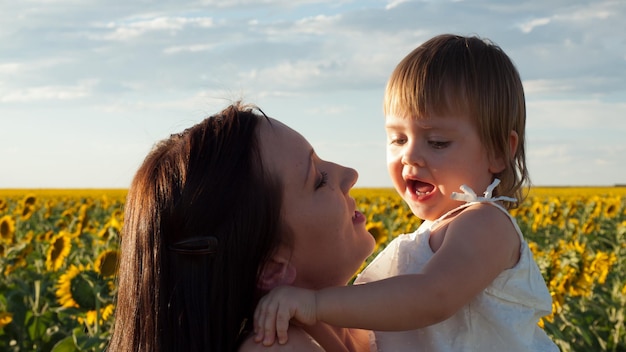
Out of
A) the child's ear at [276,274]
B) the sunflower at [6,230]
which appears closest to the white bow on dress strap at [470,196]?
the child's ear at [276,274]

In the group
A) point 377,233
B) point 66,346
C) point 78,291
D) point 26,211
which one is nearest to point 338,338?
point 66,346

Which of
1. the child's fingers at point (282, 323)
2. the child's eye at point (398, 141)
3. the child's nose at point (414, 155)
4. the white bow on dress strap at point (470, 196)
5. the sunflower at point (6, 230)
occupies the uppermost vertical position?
the child's eye at point (398, 141)

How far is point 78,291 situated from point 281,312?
290 centimetres

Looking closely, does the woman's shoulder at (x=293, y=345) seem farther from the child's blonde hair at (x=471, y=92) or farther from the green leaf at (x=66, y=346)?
the green leaf at (x=66, y=346)

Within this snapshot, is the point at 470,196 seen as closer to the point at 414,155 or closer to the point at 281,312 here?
the point at 414,155

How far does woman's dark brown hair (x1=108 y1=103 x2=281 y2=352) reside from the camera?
1.97 meters

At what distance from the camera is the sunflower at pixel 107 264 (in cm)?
457

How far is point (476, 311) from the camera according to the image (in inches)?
92.0

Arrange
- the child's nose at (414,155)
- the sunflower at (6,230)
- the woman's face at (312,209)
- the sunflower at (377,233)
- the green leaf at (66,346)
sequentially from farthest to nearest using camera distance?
the sunflower at (6,230), the sunflower at (377,233), the green leaf at (66,346), the child's nose at (414,155), the woman's face at (312,209)

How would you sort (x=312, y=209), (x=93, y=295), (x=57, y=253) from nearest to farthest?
(x=312, y=209) → (x=93, y=295) → (x=57, y=253)

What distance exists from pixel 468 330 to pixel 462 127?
51 centimetres

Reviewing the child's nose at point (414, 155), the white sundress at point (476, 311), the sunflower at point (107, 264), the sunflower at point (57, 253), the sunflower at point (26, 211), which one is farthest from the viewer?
the sunflower at point (26, 211)

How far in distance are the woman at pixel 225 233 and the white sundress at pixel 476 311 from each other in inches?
9.4

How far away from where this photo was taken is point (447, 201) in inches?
97.8
